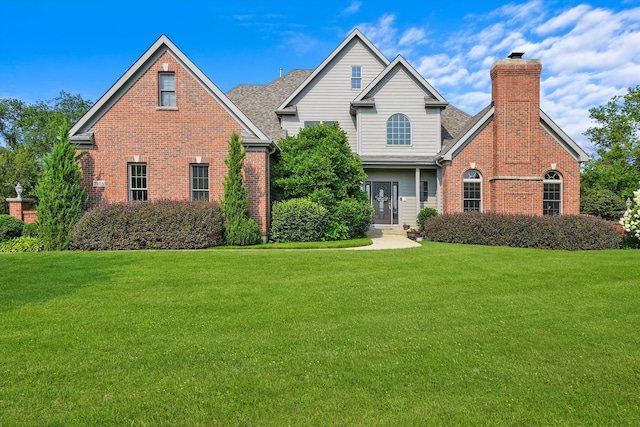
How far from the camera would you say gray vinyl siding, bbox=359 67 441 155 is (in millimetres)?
19484

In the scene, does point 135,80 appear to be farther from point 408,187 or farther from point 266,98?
point 408,187

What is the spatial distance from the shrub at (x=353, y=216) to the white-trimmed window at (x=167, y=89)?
7546 mm

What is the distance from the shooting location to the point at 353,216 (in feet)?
50.8

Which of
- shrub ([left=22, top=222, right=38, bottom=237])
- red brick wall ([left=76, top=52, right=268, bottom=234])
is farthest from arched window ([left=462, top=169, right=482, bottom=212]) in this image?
shrub ([left=22, top=222, right=38, bottom=237])

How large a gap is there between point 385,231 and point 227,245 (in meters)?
8.70

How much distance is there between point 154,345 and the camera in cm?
447

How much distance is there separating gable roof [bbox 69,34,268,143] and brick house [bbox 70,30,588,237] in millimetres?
38

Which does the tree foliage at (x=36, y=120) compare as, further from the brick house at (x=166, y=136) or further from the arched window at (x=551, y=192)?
the arched window at (x=551, y=192)

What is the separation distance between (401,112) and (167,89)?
35.2 ft

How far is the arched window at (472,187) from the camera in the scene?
17797 millimetres

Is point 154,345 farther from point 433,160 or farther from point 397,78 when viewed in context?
point 397,78

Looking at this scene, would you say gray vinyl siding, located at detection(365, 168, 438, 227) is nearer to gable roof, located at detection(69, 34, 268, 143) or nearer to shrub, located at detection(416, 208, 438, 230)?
shrub, located at detection(416, 208, 438, 230)

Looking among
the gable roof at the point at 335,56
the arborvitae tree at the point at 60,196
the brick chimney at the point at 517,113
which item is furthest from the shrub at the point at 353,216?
the arborvitae tree at the point at 60,196

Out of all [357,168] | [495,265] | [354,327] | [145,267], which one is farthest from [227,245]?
[354,327]
